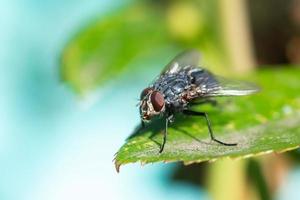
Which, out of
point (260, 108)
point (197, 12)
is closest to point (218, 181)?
point (260, 108)

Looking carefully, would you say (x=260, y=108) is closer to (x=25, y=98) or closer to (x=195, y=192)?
(x=195, y=192)

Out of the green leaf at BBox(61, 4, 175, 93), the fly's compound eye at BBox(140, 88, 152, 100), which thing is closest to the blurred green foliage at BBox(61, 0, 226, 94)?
the green leaf at BBox(61, 4, 175, 93)

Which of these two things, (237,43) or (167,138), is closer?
(167,138)

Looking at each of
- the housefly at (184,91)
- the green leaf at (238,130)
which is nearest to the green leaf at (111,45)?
the housefly at (184,91)

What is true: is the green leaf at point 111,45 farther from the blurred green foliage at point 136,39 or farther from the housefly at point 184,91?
the housefly at point 184,91

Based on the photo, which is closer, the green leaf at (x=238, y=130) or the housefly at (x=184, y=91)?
the green leaf at (x=238, y=130)

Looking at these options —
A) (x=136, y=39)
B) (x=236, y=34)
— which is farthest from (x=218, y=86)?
(x=136, y=39)

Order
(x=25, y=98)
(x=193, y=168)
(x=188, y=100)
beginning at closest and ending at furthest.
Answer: (x=188, y=100) < (x=193, y=168) < (x=25, y=98)
